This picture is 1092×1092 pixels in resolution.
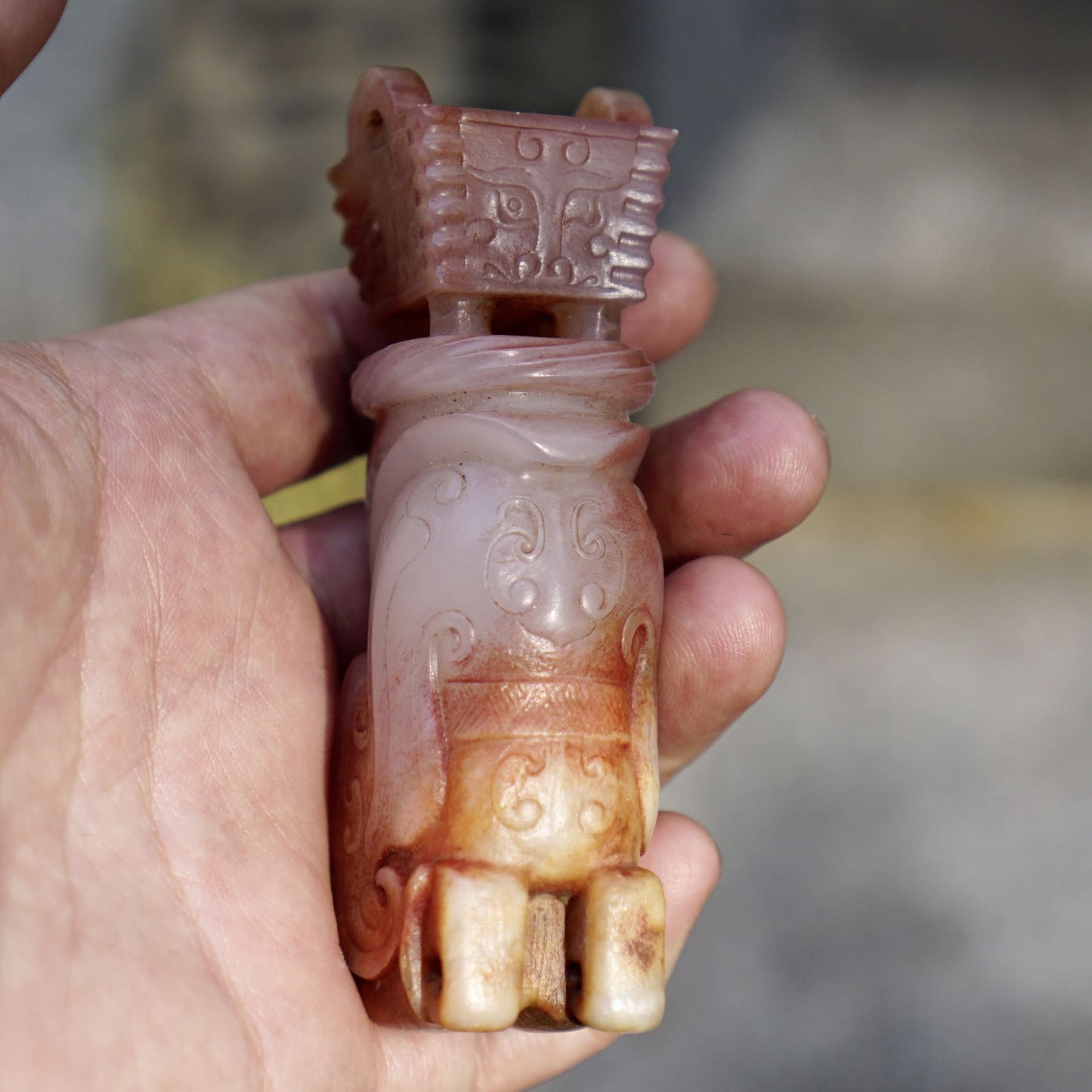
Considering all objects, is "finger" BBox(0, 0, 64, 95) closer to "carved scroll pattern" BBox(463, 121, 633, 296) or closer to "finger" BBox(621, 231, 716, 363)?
"carved scroll pattern" BBox(463, 121, 633, 296)

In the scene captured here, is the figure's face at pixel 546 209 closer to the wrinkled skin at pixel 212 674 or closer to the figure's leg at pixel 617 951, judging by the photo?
the wrinkled skin at pixel 212 674

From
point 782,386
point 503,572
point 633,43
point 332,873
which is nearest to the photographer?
point 503,572

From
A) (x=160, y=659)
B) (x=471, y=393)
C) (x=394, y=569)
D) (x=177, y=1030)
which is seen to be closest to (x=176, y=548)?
(x=160, y=659)

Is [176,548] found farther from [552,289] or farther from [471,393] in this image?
[552,289]

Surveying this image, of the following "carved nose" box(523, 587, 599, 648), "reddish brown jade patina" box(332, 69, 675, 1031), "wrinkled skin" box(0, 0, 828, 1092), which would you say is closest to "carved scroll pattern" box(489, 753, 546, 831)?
"reddish brown jade patina" box(332, 69, 675, 1031)

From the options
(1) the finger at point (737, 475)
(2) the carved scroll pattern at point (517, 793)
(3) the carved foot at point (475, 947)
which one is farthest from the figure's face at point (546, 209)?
(3) the carved foot at point (475, 947)
